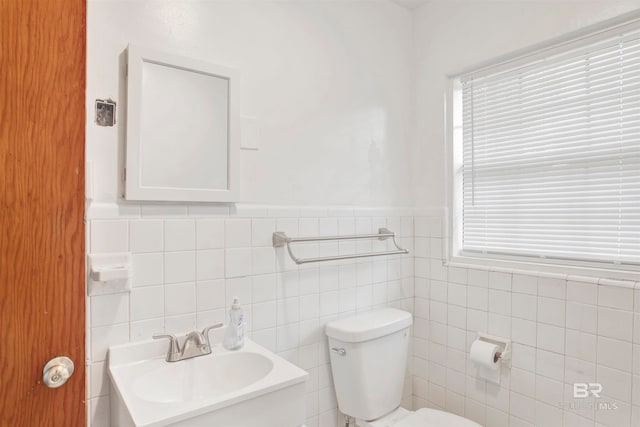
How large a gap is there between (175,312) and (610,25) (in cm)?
207

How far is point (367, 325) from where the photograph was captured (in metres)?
1.73

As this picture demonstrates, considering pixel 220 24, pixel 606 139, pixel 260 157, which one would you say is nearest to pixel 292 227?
pixel 260 157

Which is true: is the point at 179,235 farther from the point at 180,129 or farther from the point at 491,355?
the point at 491,355

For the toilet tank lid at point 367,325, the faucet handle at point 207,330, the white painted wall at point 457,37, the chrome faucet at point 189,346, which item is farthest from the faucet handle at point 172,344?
the white painted wall at point 457,37

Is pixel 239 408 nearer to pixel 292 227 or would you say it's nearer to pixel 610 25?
pixel 292 227

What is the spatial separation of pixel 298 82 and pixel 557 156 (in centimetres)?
124

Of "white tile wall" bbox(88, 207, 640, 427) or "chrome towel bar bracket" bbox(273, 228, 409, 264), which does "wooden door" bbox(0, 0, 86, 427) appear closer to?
"white tile wall" bbox(88, 207, 640, 427)

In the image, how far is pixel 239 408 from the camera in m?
1.05

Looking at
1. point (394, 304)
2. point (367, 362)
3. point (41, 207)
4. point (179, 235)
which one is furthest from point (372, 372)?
point (41, 207)

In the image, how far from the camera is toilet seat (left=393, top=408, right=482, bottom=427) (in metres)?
1.61

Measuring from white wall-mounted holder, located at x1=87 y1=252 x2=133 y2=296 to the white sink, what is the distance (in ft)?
0.66

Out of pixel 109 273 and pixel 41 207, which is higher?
pixel 41 207

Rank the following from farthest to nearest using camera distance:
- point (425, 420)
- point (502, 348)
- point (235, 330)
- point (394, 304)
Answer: point (394, 304)
point (502, 348)
point (425, 420)
point (235, 330)

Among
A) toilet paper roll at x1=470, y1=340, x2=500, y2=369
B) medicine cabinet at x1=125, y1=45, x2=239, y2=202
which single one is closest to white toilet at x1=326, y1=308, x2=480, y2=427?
toilet paper roll at x1=470, y1=340, x2=500, y2=369
